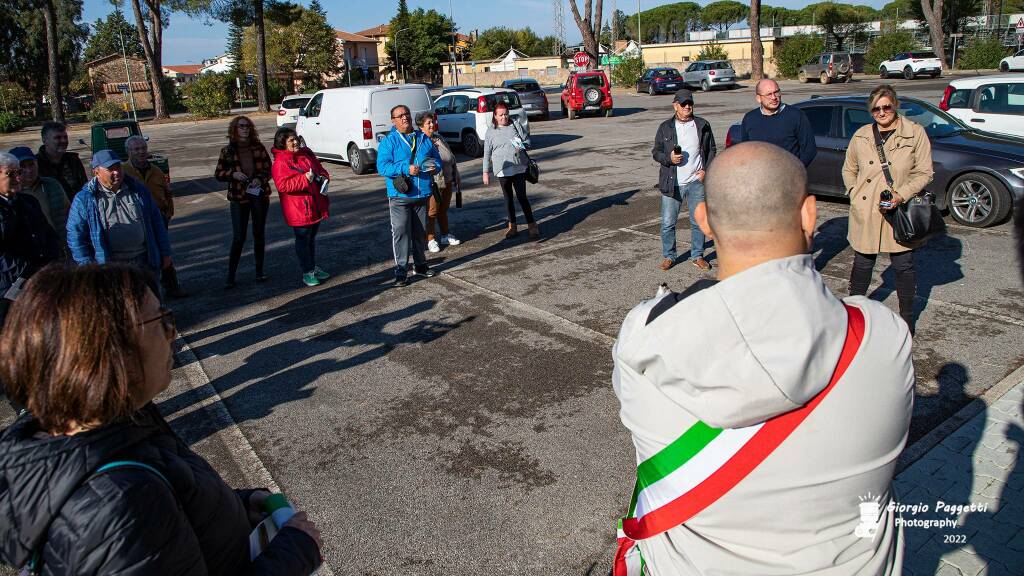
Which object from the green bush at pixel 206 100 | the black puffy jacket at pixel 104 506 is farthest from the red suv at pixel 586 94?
the black puffy jacket at pixel 104 506

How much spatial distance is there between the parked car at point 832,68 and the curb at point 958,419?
41305 mm

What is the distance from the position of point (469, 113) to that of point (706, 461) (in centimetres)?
1730

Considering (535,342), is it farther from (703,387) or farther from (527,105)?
(527,105)

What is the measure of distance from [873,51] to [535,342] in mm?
50047

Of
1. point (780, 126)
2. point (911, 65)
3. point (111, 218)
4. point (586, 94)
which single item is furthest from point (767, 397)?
point (911, 65)

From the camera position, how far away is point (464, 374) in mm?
5348

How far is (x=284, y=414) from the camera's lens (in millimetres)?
4879

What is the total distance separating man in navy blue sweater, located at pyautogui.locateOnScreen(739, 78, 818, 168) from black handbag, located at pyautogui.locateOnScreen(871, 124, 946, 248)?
1.65 meters

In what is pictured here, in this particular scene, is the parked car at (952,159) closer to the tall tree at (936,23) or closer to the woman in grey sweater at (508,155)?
the woman in grey sweater at (508,155)

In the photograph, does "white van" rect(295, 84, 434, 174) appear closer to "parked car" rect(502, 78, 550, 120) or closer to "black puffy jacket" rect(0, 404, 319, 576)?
"parked car" rect(502, 78, 550, 120)

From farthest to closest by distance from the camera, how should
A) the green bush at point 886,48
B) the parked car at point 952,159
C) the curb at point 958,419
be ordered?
the green bush at point 886,48
the parked car at point 952,159
the curb at point 958,419

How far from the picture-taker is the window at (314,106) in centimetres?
1733

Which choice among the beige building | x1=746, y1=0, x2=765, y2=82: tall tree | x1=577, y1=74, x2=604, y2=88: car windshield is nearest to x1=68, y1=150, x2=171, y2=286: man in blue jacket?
x1=577, y1=74, x2=604, y2=88: car windshield

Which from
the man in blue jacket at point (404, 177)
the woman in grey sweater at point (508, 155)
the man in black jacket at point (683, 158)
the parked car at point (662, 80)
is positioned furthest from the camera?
the parked car at point (662, 80)
